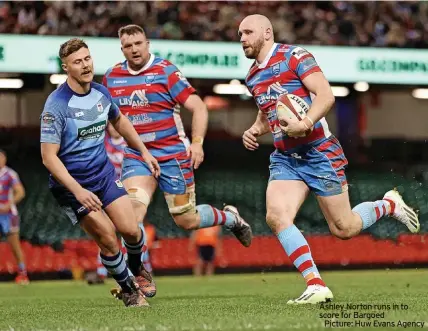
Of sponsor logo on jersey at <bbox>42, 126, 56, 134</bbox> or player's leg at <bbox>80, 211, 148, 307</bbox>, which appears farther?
player's leg at <bbox>80, 211, 148, 307</bbox>

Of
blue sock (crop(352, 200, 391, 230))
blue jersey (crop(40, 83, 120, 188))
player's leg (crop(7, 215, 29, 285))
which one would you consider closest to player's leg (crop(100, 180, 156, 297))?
blue jersey (crop(40, 83, 120, 188))

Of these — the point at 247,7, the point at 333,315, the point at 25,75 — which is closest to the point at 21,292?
the point at 333,315

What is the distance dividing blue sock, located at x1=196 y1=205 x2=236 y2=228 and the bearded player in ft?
0.42

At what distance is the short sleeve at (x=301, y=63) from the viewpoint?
26.5 ft

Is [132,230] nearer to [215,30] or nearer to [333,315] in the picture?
[333,315]

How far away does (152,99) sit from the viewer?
9.72m

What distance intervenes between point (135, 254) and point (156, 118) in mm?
1510

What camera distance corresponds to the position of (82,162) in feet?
26.6

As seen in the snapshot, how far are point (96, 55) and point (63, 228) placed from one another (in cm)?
324

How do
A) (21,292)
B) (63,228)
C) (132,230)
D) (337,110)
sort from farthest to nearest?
(337,110) < (63,228) < (21,292) < (132,230)

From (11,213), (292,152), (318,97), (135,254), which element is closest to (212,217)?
(135,254)

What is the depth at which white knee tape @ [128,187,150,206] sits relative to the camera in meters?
9.45

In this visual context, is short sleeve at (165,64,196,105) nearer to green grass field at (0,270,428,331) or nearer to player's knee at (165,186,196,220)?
player's knee at (165,186,196,220)

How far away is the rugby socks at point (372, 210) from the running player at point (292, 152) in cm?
29
